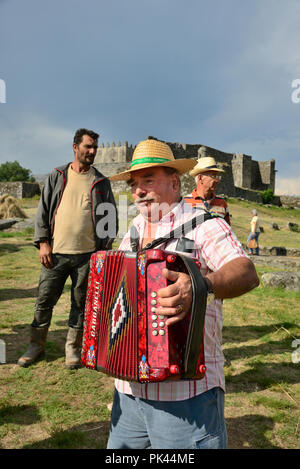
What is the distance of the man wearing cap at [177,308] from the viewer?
172 cm

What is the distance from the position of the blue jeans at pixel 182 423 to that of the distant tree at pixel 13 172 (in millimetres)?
84004

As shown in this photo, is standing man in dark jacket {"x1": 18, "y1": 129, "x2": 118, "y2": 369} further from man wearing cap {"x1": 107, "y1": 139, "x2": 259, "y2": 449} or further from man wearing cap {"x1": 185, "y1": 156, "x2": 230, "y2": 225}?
man wearing cap {"x1": 107, "y1": 139, "x2": 259, "y2": 449}

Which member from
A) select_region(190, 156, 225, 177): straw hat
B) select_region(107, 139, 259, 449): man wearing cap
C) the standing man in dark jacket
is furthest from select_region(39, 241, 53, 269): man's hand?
select_region(107, 139, 259, 449): man wearing cap

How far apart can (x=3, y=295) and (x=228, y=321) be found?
191 inches

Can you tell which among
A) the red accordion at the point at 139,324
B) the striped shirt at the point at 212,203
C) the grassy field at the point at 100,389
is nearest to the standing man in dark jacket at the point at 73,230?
the grassy field at the point at 100,389

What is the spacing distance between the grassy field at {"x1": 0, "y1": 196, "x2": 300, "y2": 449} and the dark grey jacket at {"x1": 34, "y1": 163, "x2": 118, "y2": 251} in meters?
1.65

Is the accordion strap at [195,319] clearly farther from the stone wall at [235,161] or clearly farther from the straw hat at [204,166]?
the stone wall at [235,161]

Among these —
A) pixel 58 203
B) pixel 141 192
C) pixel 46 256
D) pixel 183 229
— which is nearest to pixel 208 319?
pixel 183 229

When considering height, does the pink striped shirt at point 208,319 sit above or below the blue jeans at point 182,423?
above

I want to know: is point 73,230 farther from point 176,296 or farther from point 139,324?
point 176,296

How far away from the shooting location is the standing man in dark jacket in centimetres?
432

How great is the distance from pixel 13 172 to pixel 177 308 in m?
87.4

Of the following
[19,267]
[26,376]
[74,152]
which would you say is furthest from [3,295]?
[74,152]

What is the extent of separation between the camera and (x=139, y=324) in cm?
182
